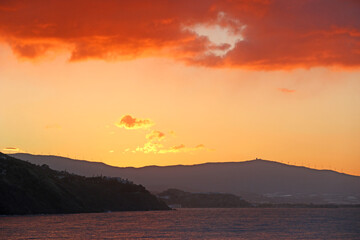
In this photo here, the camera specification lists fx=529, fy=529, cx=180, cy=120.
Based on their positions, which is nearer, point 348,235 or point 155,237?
point 155,237

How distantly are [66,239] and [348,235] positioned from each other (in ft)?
257

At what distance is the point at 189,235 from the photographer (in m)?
148

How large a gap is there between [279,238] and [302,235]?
12947 millimetres

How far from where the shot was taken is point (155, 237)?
13988cm

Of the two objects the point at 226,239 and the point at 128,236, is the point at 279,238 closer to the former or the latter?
the point at 226,239

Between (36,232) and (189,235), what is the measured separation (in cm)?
4263

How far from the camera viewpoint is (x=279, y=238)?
14150 centimetres

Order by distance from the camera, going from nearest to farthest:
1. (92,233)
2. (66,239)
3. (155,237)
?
1. (66,239)
2. (155,237)
3. (92,233)

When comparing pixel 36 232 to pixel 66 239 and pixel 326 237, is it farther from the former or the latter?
pixel 326 237

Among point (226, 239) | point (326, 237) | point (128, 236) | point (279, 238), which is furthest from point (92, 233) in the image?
point (326, 237)

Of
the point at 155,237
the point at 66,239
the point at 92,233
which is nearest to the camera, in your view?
the point at 66,239

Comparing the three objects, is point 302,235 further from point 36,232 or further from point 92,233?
point 36,232

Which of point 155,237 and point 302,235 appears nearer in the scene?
point 155,237

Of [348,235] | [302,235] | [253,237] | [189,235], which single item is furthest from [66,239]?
[348,235]
